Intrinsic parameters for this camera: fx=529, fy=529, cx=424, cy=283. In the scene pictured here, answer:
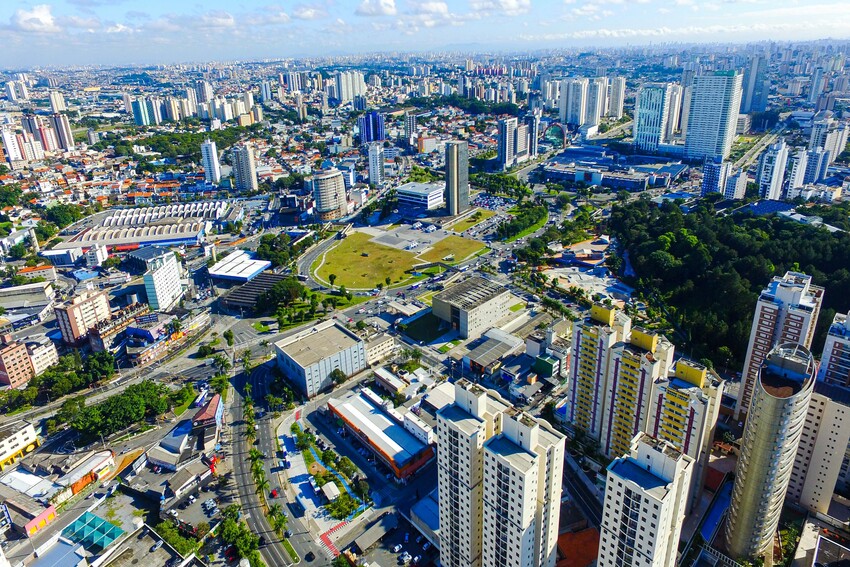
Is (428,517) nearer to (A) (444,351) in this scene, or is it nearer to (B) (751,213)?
(A) (444,351)

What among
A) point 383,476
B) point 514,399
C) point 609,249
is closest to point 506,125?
point 609,249

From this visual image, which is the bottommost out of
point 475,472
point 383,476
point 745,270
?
point 383,476

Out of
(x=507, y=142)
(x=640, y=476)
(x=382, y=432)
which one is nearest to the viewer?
(x=640, y=476)

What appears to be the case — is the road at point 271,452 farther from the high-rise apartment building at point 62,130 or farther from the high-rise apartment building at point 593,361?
the high-rise apartment building at point 62,130

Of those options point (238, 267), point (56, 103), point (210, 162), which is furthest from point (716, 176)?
point (56, 103)

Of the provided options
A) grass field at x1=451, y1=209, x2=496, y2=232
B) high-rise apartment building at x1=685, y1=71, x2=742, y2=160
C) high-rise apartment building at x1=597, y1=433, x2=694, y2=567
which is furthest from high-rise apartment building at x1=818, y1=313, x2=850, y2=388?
high-rise apartment building at x1=685, y1=71, x2=742, y2=160

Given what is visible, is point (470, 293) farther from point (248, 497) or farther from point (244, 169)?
point (244, 169)

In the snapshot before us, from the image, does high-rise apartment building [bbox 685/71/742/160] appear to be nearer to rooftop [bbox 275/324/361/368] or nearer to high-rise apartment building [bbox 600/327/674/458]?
high-rise apartment building [bbox 600/327/674/458]
